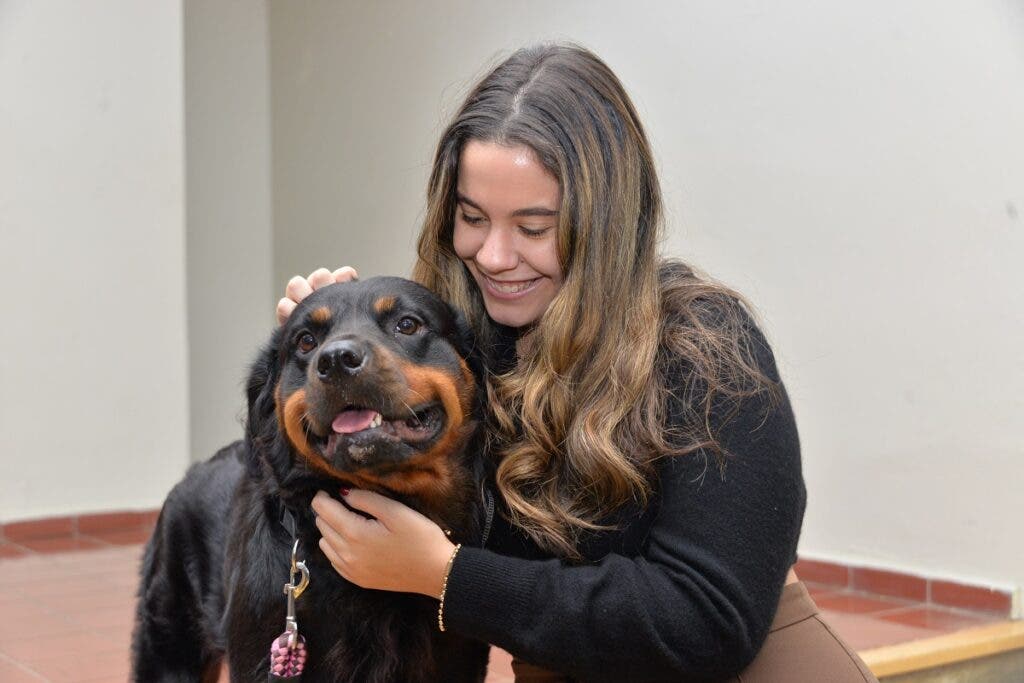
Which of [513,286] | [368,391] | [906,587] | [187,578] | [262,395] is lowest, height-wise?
[906,587]

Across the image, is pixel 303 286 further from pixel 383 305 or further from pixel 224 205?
pixel 224 205

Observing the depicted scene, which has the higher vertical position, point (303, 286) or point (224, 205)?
point (303, 286)

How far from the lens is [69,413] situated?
458cm

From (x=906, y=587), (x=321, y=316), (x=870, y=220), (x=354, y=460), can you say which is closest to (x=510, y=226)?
(x=321, y=316)

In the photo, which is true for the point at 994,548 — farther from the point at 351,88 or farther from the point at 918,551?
the point at 351,88

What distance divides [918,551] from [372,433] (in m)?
2.23

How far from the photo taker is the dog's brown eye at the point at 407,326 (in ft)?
6.12

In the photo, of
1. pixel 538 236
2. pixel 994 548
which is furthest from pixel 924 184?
pixel 538 236

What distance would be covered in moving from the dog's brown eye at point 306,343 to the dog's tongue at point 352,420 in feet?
0.63

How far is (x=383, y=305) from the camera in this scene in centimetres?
185

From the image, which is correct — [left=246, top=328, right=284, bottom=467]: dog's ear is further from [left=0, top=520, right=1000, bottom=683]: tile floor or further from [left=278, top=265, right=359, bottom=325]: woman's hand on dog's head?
[left=0, top=520, right=1000, bottom=683]: tile floor

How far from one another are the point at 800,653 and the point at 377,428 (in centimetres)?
75

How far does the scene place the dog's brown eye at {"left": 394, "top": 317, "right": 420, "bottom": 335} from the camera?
1866 millimetres

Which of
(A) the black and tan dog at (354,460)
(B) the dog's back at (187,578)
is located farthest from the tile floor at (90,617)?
(A) the black and tan dog at (354,460)
